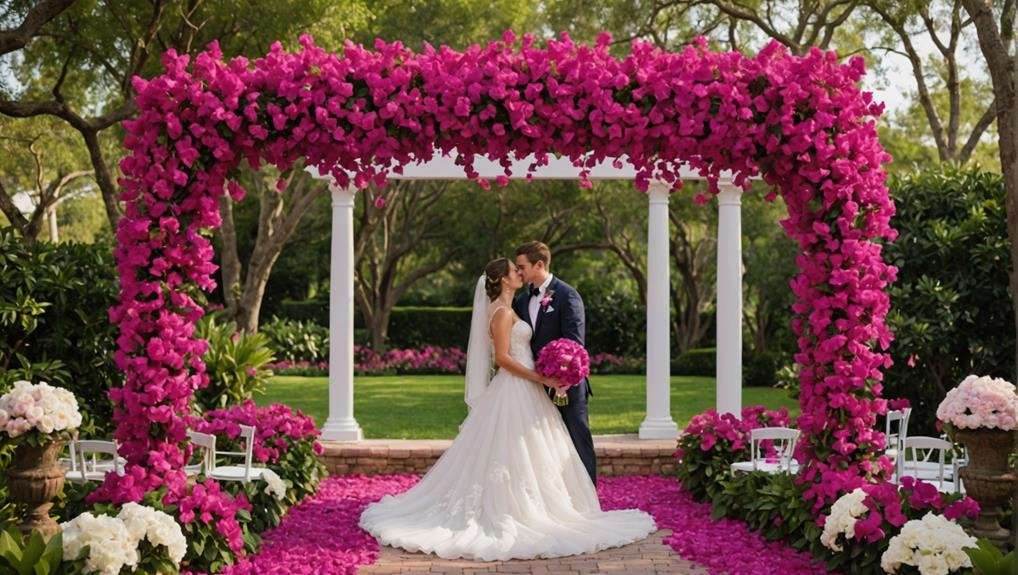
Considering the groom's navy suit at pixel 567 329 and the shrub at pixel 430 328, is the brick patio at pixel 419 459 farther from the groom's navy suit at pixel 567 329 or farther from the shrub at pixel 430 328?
the shrub at pixel 430 328

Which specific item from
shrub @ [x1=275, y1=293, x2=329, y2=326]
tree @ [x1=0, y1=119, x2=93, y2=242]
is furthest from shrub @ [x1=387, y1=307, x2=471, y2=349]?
tree @ [x1=0, y1=119, x2=93, y2=242]

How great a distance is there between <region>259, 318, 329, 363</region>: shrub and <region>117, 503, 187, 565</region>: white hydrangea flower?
1888 centimetres

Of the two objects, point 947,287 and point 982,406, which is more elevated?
point 947,287

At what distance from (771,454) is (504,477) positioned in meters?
2.80

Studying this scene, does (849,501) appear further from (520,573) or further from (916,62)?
(916,62)

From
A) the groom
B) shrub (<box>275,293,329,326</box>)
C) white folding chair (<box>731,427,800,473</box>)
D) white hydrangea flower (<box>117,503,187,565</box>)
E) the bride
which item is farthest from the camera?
shrub (<box>275,293,329,326</box>)

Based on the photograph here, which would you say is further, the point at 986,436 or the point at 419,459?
the point at 419,459

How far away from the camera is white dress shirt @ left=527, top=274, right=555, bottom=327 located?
8508 mm

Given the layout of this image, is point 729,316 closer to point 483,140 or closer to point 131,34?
point 483,140

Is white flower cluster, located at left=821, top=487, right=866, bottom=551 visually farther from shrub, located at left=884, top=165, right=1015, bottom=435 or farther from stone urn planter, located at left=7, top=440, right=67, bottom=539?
stone urn planter, located at left=7, top=440, right=67, bottom=539

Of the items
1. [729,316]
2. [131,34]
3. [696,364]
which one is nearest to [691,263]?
[696,364]

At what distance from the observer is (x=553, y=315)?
27.8 feet

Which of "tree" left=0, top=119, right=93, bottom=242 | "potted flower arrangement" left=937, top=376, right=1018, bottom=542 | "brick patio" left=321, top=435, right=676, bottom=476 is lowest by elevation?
"brick patio" left=321, top=435, right=676, bottom=476

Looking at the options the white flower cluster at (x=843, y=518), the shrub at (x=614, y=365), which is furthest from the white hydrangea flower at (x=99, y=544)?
the shrub at (x=614, y=365)
